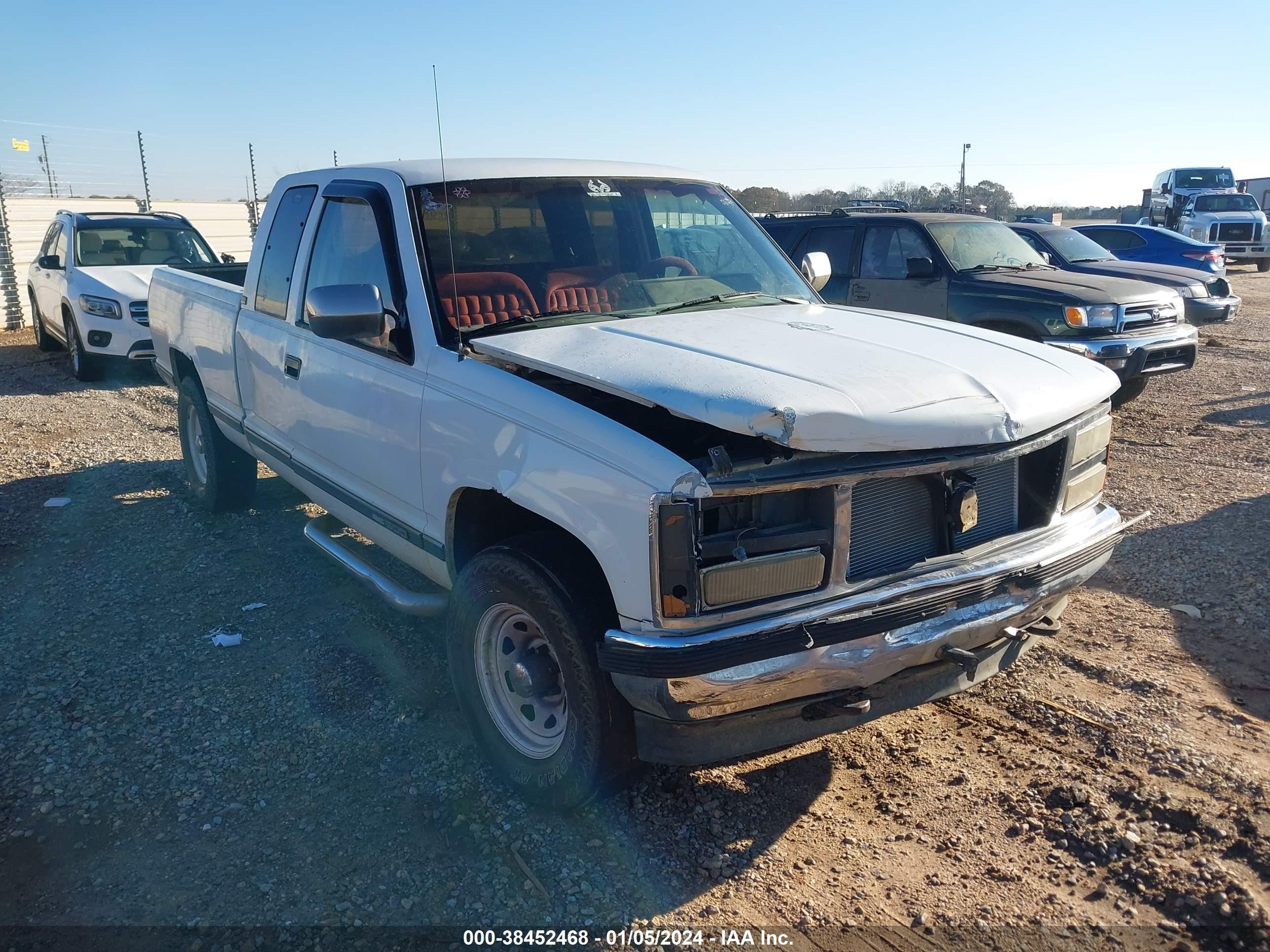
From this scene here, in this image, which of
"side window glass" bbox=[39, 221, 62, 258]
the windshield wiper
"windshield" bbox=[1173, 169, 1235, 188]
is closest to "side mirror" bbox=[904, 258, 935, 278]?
the windshield wiper

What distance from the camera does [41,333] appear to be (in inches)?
529

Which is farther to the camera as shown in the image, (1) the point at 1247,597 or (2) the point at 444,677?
(1) the point at 1247,597

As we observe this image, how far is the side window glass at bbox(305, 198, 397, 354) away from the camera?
385 cm

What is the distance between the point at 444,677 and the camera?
4.23 metres

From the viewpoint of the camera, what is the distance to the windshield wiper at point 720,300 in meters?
3.98

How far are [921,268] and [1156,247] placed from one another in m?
10.4

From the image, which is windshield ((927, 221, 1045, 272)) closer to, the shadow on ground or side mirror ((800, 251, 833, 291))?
the shadow on ground

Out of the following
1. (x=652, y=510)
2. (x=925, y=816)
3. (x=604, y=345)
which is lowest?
(x=925, y=816)

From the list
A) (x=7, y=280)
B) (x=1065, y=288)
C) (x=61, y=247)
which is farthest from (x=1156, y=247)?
(x=7, y=280)

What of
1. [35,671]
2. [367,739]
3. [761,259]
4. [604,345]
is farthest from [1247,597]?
[35,671]

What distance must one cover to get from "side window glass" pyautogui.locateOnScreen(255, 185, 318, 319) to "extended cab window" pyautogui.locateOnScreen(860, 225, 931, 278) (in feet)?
20.8

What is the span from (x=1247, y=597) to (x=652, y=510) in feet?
12.1

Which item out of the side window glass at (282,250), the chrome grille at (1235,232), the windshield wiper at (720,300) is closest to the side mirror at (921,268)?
the windshield wiper at (720,300)

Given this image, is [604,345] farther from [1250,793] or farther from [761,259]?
[1250,793]
